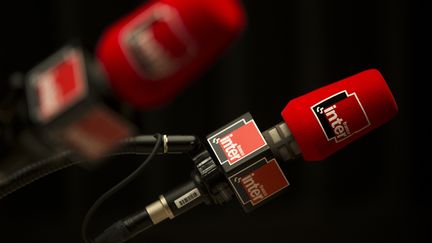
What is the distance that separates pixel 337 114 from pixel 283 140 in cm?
7

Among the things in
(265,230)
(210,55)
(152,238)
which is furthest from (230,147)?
(265,230)

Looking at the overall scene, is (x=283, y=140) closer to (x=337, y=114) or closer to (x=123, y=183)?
(x=337, y=114)

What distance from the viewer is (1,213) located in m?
1.66

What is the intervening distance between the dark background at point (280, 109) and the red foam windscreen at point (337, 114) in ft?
3.32

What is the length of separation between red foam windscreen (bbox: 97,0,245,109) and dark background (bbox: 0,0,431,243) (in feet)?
4.02

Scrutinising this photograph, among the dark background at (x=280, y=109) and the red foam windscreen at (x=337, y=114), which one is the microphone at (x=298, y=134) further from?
the dark background at (x=280, y=109)

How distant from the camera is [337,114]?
61 centimetres

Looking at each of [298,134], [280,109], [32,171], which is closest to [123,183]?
[32,171]

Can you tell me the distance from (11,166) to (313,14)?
1336 mm

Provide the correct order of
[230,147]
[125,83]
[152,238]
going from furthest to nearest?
[152,238] → [230,147] → [125,83]

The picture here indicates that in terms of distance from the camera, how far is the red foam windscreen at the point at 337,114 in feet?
2.02

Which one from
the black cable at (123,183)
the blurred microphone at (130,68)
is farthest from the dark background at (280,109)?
the blurred microphone at (130,68)

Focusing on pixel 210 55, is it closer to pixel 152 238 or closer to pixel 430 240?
pixel 152 238

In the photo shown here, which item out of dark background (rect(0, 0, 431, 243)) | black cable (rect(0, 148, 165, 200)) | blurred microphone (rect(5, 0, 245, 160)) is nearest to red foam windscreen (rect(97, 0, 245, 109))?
blurred microphone (rect(5, 0, 245, 160))
